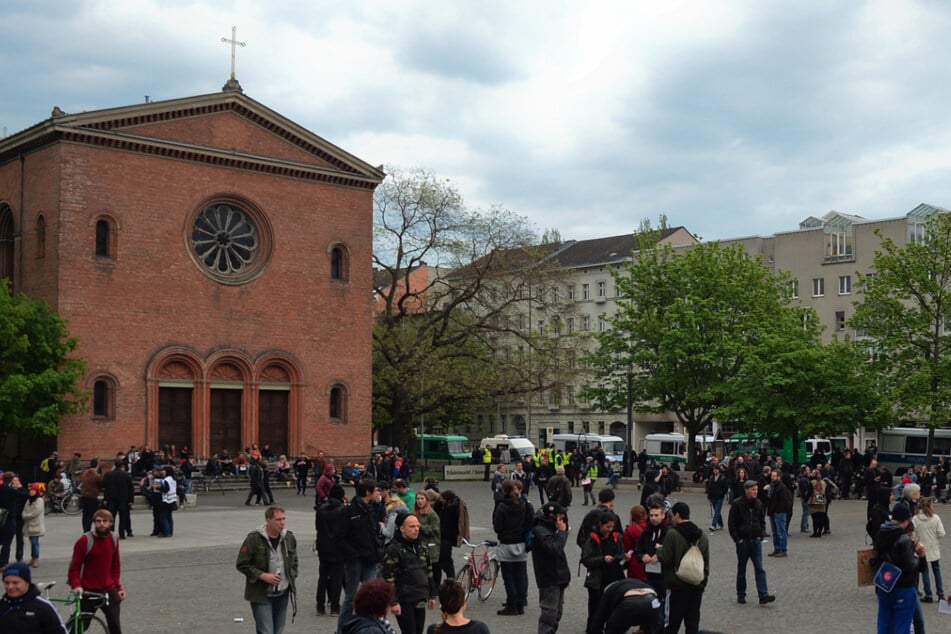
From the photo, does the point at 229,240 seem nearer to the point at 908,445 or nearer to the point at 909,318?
the point at 909,318

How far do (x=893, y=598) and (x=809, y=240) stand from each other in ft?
199

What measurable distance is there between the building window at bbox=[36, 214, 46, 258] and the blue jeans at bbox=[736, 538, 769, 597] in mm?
31550

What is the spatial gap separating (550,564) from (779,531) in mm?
10152

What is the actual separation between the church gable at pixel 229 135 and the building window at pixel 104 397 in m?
8.62

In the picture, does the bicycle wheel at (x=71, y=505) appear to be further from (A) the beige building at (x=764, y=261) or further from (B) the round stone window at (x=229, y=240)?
(A) the beige building at (x=764, y=261)

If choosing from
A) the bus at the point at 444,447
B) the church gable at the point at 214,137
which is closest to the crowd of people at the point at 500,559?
the church gable at the point at 214,137

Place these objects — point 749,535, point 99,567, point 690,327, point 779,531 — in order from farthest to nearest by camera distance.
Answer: point 690,327 < point 779,531 < point 749,535 < point 99,567

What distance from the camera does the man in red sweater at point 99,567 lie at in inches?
454

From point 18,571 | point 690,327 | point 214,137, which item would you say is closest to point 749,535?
point 18,571

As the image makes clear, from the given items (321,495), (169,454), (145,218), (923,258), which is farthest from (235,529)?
(923,258)

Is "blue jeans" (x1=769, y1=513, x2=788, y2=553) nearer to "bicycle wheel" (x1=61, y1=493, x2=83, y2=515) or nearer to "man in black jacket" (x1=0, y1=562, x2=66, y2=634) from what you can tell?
"man in black jacket" (x1=0, y1=562, x2=66, y2=634)

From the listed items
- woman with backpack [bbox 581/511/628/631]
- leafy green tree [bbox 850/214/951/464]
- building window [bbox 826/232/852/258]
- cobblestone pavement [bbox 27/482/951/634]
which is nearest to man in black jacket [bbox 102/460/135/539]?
cobblestone pavement [bbox 27/482/951/634]

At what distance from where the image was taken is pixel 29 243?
135 ft

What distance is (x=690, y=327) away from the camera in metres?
49.6
